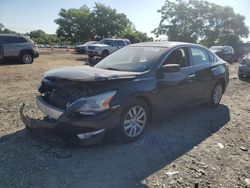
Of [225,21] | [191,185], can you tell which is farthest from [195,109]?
[225,21]

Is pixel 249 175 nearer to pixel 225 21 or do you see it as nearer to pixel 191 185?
pixel 191 185

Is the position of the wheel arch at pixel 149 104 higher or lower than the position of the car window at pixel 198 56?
lower

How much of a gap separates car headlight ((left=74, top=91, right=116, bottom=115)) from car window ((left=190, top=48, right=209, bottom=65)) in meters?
2.81

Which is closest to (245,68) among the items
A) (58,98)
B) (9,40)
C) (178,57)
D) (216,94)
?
(216,94)

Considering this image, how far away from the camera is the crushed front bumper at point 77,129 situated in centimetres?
426

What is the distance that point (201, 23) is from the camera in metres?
53.8

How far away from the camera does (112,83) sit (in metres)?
4.61

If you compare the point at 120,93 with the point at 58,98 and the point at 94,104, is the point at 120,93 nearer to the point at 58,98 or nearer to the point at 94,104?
the point at 94,104

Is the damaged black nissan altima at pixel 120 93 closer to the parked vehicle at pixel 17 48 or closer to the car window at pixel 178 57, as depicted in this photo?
the car window at pixel 178 57

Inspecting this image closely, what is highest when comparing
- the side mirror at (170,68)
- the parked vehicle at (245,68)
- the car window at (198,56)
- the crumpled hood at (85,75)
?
the car window at (198,56)

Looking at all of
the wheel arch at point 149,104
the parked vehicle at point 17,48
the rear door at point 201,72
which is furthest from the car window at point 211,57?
the parked vehicle at point 17,48

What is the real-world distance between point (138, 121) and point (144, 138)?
1.31 feet

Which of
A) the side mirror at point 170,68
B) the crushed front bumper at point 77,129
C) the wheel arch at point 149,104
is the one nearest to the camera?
the crushed front bumper at point 77,129

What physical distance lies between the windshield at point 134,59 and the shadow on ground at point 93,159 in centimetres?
120
